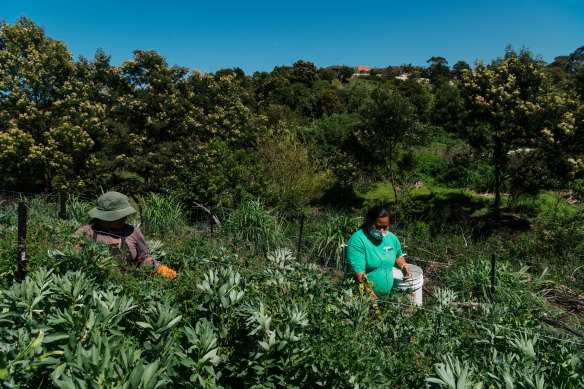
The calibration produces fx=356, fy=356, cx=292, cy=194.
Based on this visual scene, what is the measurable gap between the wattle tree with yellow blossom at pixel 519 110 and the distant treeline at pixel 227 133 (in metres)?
0.03

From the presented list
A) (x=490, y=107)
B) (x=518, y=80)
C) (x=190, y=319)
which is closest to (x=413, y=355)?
(x=190, y=319)

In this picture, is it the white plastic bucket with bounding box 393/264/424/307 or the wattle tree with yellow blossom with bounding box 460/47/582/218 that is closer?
the white plastic bucket with bounding box 393/264/424/307

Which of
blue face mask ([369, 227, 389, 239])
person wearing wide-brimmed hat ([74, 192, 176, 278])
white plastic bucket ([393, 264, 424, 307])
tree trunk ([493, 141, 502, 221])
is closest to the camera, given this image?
person wearing wide-brimmed hat ([74, 192, 176, 278])

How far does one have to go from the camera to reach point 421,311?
6.93ft

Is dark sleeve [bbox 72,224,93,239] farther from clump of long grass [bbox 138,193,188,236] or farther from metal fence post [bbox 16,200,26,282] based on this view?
clump of long grass [bbox 138,193,188,236]

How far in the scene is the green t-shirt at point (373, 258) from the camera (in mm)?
3070

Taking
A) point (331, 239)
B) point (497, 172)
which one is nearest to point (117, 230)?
point (331, 239)

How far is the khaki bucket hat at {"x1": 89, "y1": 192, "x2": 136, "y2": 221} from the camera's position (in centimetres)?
309

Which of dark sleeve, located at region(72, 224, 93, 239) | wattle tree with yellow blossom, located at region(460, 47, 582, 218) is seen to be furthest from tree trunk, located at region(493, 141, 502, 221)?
dark sleeve, located at region(72, 224, 93, 239)

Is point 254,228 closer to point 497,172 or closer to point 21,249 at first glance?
point 21,249

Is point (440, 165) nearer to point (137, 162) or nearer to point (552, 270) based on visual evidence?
point (552, 270)

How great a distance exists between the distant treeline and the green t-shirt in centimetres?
592

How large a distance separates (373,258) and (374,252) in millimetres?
54

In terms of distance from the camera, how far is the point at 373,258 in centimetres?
315
